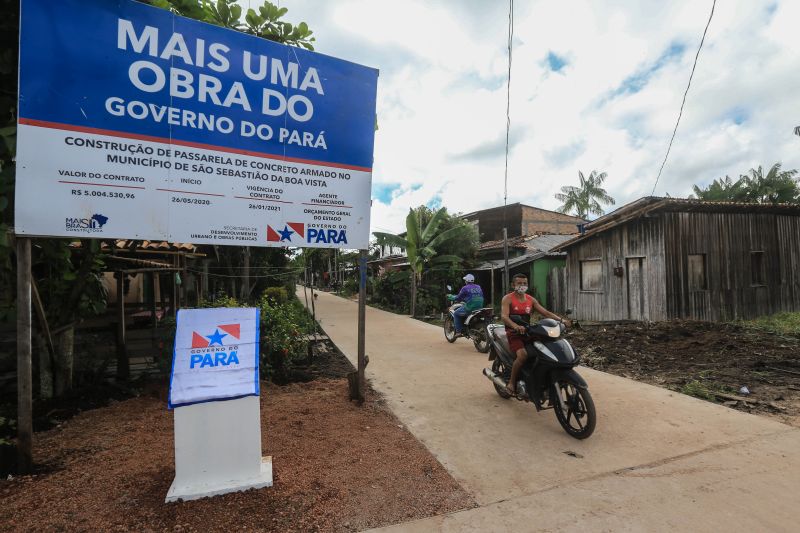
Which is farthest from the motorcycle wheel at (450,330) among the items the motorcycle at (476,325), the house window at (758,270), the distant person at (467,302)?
the house window at (758,270)

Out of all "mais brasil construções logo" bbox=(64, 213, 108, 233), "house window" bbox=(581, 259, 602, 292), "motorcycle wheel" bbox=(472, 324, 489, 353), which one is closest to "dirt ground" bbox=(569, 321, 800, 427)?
"motorcycle wheel" bbox=(472, 324, 489, 353)

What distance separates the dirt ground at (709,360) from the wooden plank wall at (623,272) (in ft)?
4.82

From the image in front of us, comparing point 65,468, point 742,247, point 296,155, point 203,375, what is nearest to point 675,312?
point 742,247

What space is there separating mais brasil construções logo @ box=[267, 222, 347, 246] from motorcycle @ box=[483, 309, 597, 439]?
2.15m

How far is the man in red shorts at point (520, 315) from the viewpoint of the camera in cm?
440

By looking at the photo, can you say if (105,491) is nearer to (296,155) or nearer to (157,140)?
(157,140)

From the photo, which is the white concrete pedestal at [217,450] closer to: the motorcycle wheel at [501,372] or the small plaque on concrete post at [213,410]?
the small plaque on concrete post at [213,410]

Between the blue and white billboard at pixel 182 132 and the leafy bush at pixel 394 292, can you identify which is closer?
the blue and white billboard at pixel 182 132

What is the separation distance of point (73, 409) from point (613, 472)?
5280mm

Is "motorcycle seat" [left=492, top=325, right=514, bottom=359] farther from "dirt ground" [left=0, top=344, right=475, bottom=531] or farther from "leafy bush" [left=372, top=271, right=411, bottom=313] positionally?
"leafy bush" [left=372, top=271, right=411, bottom=313]

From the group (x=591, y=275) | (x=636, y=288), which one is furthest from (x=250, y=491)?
(x=591, y=275)

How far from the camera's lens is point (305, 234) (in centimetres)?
429

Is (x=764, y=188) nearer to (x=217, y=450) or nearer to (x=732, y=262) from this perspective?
(x=732, y=262)

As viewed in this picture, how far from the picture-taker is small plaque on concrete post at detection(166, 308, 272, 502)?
2.76 m
